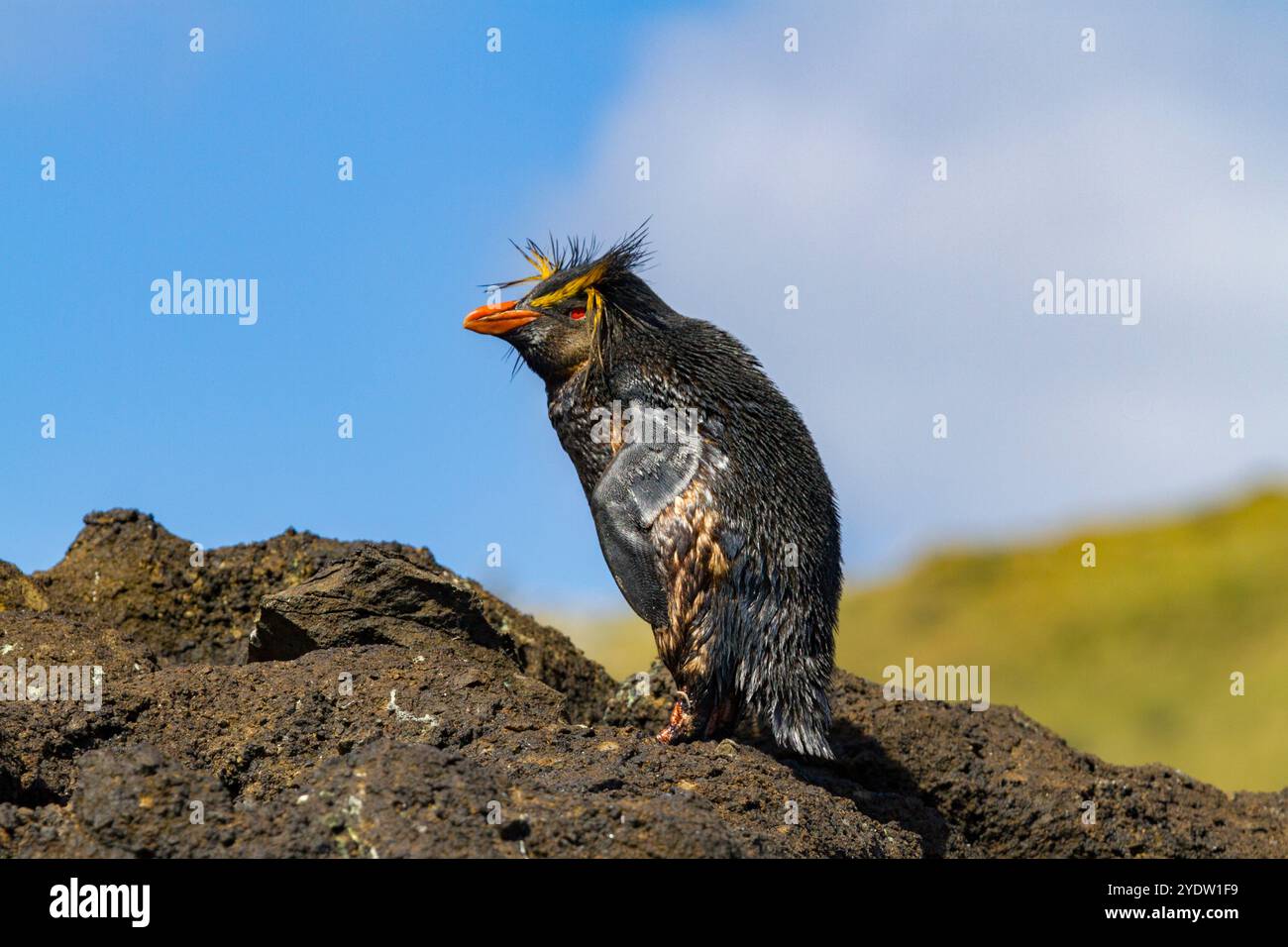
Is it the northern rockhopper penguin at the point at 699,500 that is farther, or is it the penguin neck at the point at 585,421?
the penguin neck at the point at 585,421

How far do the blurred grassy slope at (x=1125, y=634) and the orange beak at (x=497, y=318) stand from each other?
14627 mm

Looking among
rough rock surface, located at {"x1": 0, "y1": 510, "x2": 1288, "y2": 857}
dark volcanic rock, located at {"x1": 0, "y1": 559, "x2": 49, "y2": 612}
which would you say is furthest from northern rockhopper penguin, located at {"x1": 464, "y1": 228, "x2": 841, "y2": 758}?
dark volcanic rock, located at {"x1": 0, "y1": 559, "x2": 49, "y2": 612}

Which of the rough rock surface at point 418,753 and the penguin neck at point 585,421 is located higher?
the penguin neck at point 585,421

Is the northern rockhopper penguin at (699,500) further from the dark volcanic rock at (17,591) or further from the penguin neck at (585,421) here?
the dark volcanic rock at (17,591)

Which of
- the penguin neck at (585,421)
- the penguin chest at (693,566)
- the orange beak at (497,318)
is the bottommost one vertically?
the penguin chest at (693,566)

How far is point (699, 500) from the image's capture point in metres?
8.43

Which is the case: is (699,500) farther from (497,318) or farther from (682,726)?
(497,318)

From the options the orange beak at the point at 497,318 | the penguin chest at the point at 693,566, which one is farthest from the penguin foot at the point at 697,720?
the orange beak at the point at 497,318

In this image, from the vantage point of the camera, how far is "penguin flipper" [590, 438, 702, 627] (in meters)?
8.48

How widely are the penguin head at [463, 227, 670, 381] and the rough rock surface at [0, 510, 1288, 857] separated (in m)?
1.73

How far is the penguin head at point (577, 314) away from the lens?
9113mm

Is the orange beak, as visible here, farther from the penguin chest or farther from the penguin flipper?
the penguin chest
